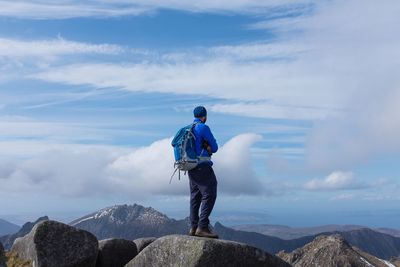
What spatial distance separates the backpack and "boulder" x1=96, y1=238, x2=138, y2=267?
8.17 metres

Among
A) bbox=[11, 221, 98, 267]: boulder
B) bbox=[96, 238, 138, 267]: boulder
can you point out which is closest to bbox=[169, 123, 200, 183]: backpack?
bbox=[11, 221, 98, 267]: boulder

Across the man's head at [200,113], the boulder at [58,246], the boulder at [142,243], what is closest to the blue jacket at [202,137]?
the man's head at [200,113]

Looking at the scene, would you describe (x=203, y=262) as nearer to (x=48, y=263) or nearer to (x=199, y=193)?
(x=199, y=193)

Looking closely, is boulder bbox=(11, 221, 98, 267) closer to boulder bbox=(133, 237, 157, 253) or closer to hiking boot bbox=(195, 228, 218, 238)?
boulder bbox=(133, 237, 157, 253)

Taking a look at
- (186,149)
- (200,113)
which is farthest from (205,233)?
(200,113)

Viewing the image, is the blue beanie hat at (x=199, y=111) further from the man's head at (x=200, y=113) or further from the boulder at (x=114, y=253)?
the boulder at (x=114, y=253)

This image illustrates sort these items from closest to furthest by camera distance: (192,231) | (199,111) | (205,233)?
(199,111) < (205,233) < (192,231)

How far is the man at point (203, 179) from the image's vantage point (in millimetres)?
24125

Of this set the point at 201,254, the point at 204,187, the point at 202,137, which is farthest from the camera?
the point at 204,187

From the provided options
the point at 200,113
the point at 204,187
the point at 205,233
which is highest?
the point at 200,113

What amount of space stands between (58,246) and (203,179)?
8101mm

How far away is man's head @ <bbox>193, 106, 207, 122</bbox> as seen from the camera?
966 inches

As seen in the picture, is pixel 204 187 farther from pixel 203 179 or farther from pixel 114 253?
pixel 114 253

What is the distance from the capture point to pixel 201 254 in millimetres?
23359
